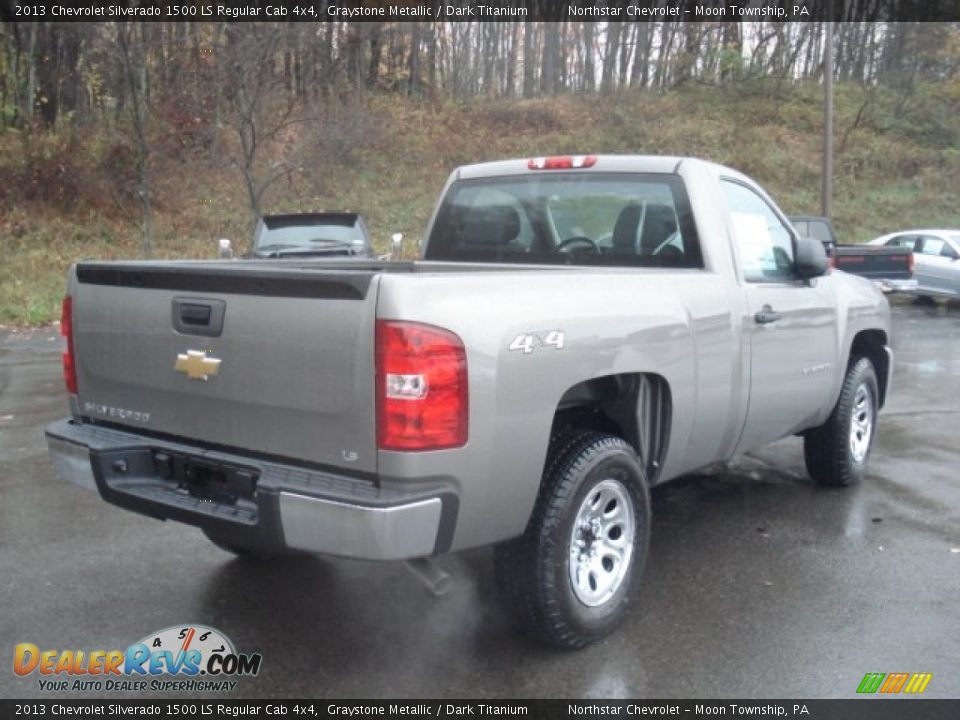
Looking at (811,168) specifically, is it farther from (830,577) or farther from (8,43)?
(830,577)

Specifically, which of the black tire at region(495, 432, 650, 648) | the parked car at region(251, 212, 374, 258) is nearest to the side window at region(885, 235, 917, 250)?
the parked car at region(251, 212, 374, 258)

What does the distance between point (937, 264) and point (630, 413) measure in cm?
1586

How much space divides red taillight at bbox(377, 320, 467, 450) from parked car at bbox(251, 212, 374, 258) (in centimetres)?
1002

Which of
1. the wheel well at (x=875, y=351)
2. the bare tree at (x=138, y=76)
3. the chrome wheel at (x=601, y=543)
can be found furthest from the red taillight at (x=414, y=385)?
the bare tree at (x=138, y=76)

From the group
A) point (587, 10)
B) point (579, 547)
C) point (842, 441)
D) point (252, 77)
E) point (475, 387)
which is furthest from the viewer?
point (587, 10)

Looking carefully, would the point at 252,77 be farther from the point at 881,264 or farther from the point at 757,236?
the point at 757,236

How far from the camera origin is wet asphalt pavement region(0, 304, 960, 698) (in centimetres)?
354

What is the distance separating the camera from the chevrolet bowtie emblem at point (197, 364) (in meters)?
3.46

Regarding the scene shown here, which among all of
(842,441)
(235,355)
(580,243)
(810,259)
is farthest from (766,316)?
(235,355)

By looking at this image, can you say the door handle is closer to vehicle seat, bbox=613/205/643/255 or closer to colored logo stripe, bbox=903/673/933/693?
vehicle seat, bbox=613/205/643/255

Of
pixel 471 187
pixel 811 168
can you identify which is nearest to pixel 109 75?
pixel 811 168

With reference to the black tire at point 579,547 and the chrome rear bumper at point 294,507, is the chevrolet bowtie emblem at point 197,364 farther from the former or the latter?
the black tire at point 579,547

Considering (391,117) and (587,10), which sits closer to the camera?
(391,117)

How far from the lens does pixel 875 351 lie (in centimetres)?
648
